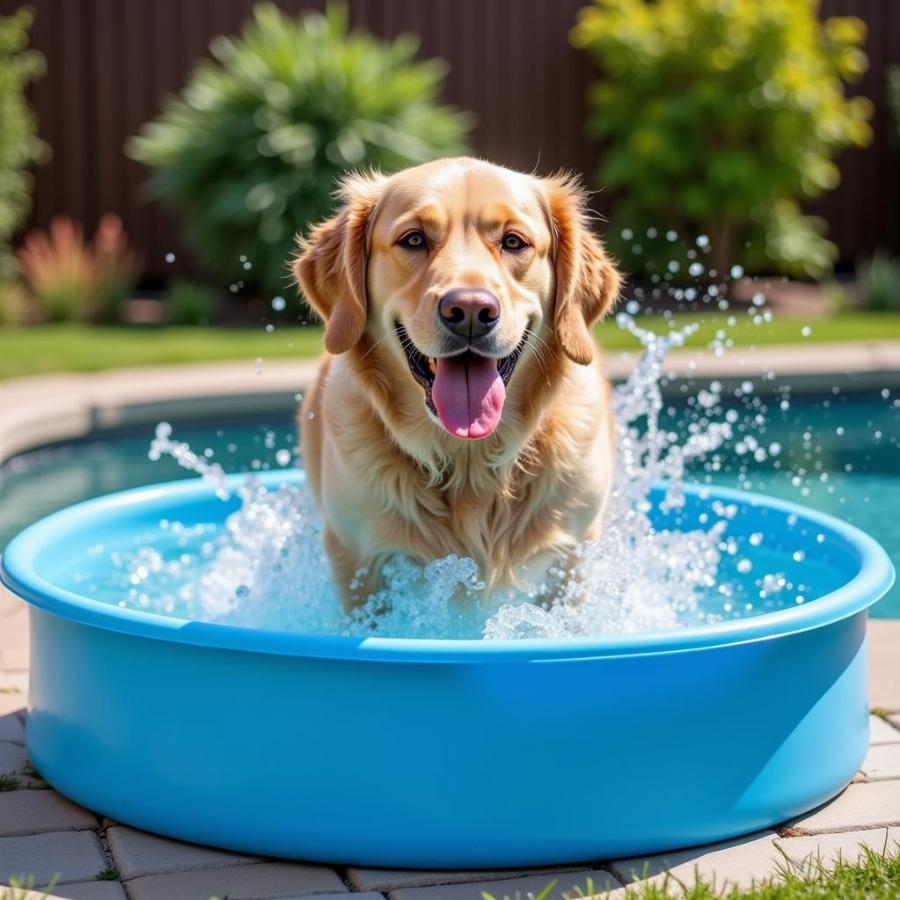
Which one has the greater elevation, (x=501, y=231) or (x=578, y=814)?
(x=501, y=231)

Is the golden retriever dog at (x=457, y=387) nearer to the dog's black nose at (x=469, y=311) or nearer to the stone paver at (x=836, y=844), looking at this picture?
the dog's black nose at (x=469, y=311)

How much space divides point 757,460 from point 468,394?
4.45 meters

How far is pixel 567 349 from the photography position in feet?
11.7

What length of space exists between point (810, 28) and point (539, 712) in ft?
36.3

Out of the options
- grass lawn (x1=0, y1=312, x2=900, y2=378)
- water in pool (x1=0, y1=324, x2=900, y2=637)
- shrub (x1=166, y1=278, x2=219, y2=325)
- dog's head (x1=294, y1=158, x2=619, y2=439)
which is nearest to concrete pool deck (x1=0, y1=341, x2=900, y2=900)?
water in pool (x1=0, y1=324, x2=900, y2=637)

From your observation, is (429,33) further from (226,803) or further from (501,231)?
(226,803)

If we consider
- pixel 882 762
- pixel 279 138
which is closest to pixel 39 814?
pixel 882 762

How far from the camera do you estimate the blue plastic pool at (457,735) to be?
2824 mm

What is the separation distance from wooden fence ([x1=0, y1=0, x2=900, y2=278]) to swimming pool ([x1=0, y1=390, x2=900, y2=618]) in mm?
6058

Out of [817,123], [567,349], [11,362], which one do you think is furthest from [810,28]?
[567,349]

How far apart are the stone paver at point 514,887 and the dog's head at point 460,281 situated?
1.01 meters

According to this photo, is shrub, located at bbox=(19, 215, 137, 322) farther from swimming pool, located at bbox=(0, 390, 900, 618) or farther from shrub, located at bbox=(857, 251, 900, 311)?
shrub, located at bbox=(857, 251, 900, 311)

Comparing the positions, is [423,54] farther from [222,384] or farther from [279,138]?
[222,384]

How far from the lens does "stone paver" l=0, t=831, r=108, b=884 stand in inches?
111
